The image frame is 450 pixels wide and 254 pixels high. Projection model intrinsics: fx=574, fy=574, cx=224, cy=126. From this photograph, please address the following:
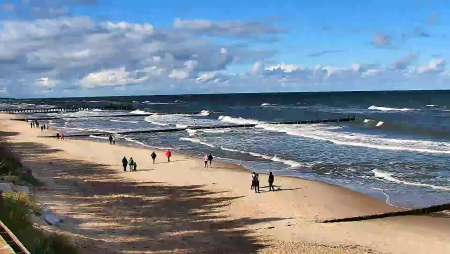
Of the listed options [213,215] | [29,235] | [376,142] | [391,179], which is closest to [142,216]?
[213,215]

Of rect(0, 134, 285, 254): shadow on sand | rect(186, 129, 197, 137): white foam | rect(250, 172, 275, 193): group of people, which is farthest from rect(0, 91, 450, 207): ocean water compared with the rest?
rect(0, 134, 285, 254): shadow on sand

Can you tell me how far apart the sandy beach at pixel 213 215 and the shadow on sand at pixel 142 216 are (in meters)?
0.03

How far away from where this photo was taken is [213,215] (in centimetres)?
2206

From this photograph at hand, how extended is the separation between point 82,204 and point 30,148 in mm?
26712

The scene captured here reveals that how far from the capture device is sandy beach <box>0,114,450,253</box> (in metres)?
17.4

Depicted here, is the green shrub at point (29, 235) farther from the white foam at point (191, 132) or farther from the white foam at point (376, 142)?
the white foam at point (191, 132)

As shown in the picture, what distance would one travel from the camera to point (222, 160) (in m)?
40.0

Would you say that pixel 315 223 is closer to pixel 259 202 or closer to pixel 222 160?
pixel 259 202

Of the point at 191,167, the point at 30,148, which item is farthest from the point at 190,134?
the point at 191,167

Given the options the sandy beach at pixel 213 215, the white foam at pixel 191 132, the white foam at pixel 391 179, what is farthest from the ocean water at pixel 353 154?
the sandy beach at pixel 213 215

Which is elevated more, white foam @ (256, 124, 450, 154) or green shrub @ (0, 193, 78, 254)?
green shrub @ (0, 193, 78, 254)

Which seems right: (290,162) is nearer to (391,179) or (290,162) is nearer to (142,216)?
(391,179)

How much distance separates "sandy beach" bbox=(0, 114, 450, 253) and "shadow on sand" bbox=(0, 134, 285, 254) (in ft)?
0.11

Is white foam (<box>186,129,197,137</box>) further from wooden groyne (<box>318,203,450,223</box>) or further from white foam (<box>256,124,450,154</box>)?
wooden groyne (<box>318,203,450,223</box>)
